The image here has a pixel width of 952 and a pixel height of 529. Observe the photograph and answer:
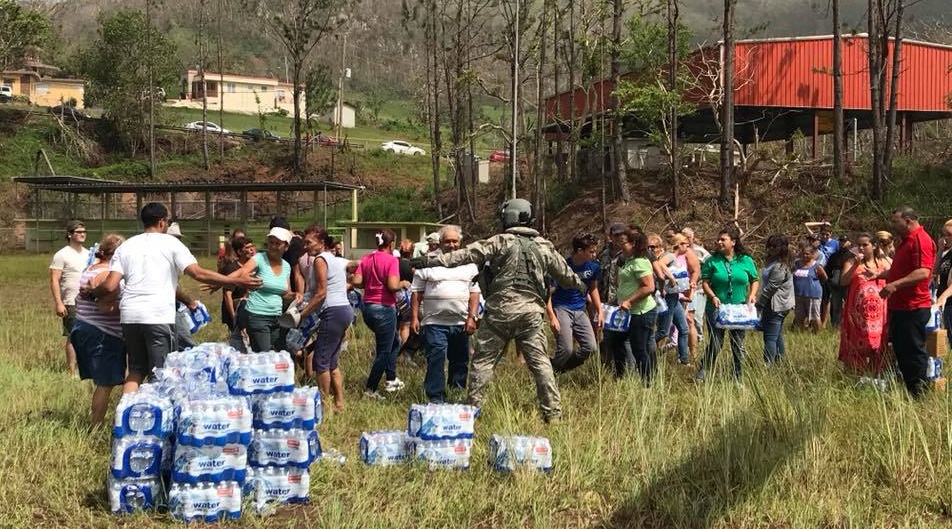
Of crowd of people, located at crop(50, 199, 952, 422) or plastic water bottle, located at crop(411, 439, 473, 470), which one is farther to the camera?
crowd of people, located at crop(50, 199, 952, 422)

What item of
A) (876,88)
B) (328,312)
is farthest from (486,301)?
(876,88)

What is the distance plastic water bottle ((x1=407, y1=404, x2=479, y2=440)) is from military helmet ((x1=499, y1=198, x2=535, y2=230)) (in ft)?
6.08

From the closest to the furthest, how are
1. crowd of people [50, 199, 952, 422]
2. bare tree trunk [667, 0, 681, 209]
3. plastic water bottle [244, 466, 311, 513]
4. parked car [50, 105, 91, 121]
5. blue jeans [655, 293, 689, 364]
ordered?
plastic water bottle [244, 466, 311, 513] → crowd of people [50, 199, 952, 422] → blue jeans [655, 293, 689, 364] → bare tree trunk [667, 0, 681, 209] → parked car [50, 105, 91, 121]

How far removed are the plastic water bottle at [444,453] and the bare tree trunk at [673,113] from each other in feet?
64.4

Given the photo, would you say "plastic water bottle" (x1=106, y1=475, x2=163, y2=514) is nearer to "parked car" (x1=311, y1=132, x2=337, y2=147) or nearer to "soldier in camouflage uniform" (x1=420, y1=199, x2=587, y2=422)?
"soldier in camouflage uniform" (x1=420, y1=199, x2=587, y2=422)

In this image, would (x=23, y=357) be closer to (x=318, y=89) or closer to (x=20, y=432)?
(x=20, y=432)

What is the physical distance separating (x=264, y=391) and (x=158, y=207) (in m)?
2.09

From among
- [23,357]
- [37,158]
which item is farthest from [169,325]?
[37,158]

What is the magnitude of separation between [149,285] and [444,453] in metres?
2.52

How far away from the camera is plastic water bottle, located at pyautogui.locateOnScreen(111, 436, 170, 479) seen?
14.8 ft

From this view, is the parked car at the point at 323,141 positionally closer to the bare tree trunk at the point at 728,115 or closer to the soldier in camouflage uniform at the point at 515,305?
the bare tree trunk at the point at 728,115

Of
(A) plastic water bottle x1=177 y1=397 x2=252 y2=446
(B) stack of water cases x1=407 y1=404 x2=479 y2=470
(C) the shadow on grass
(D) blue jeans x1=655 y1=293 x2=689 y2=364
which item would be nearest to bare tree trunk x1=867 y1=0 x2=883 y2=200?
(D) blue jeans x1=655 y1=293 x2=689 y2=364

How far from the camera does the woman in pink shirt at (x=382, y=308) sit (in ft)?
26.0

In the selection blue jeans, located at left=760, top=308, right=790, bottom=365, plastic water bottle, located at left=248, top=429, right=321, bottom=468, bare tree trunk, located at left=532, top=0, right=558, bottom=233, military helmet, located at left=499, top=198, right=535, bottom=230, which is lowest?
plastic water bottle, located at left=248, top=429, right=321, bottom=468
